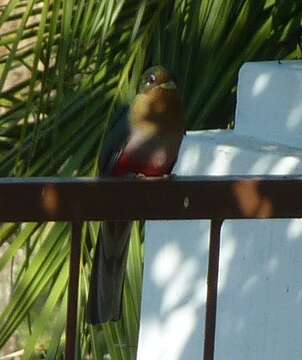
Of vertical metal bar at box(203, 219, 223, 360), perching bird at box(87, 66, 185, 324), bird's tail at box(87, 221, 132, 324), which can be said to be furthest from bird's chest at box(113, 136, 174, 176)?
vertical metal bar at box(203, 219, 223, 360)

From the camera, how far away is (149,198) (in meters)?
1.52

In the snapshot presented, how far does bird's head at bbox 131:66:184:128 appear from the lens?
2828 millimetres

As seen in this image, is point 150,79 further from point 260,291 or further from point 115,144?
point 260,291

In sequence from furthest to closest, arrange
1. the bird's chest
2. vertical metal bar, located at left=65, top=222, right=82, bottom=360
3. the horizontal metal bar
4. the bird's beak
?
the bird's beak
the bird's chest
vertical metal bar, located at left=65, top=222, right=82, bottom=360
the horizontal metal bar

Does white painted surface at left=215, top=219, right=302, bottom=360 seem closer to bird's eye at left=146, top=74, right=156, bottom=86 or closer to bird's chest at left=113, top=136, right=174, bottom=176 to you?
bird's chest at left=113, top=136, right=174, bottom=176

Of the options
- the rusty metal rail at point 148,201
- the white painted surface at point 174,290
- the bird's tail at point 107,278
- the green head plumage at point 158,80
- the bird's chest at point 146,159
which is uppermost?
the green head plumage at point 158,80

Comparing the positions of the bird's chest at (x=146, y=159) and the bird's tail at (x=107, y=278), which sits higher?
the bird's chest at (x=146, y=159)

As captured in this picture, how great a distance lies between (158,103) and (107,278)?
1.15 metres

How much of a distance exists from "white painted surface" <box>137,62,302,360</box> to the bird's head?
111 millimetres

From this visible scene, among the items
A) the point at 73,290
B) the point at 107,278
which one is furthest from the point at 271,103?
the point at 73,290

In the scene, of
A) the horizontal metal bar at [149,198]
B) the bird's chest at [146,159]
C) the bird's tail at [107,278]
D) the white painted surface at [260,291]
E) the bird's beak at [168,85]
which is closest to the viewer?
the horizontal metal bar at [149,198]

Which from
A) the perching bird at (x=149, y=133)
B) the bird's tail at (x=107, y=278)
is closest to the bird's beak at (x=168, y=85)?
the perching bird at (x=149, y=133)

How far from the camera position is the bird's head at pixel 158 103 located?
9.28ft

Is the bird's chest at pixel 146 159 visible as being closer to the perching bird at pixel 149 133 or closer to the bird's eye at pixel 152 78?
the perching bird at pixel 149 133
